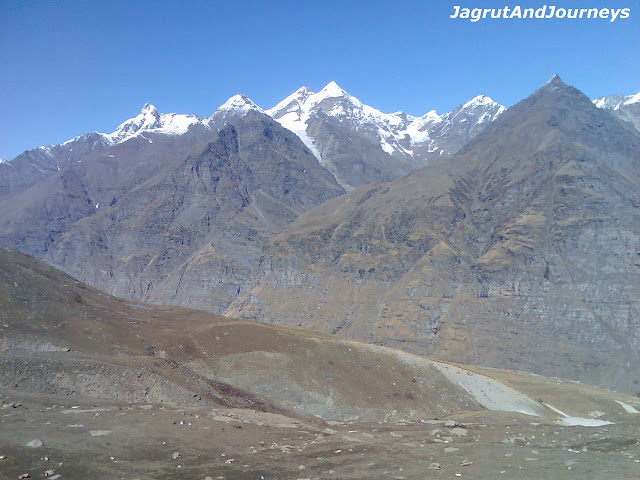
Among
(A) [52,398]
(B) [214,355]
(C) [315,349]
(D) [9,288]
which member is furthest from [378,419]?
(D) [9,288]

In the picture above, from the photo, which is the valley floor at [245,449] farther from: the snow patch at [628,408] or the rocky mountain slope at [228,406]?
the snow patch at [628,408]

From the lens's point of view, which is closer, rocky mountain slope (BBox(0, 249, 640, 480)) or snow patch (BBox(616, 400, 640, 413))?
rocky mountain slope (BBox(0, 249, 640, 480))

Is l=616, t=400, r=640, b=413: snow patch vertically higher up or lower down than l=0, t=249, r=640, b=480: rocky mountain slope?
lower down

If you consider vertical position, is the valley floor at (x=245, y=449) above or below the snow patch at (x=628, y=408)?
above

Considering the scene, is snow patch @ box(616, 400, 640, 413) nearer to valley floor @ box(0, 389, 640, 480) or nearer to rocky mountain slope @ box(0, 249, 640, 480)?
rocky mountain slope @ box(0, 249, 640, 480)

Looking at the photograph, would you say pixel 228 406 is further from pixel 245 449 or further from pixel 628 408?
pixel 628 408

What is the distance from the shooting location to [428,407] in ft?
245

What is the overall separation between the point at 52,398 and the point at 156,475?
18.1 meters

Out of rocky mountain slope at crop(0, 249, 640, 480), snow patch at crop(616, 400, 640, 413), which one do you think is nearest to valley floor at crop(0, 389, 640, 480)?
rocky mountain slope at crop(0, 249, 640, 480)

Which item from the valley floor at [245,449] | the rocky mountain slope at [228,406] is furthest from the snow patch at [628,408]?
the valley floor at [245,449]

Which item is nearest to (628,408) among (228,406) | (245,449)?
(228,406)

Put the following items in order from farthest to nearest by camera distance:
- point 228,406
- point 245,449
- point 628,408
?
point 628,408 < point 228,406 < point 245,449

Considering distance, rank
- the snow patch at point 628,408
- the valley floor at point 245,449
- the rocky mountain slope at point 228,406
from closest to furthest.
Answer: the valley floor at point 245,449, the rocky mountain slope at point 228,406, the snow patch at point 628,408

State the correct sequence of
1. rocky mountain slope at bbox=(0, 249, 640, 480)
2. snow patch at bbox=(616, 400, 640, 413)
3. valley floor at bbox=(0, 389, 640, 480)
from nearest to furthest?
valley floor at bbox=(0, 389, 640, 480) < rocky mountain slope at bbox=(0, 249, 640, 480) < snow patch at bbox=(616, 400, 640, 413)
